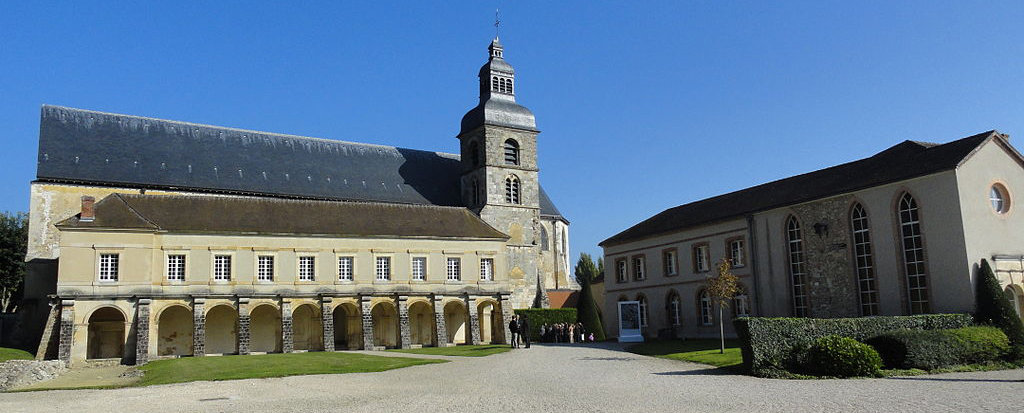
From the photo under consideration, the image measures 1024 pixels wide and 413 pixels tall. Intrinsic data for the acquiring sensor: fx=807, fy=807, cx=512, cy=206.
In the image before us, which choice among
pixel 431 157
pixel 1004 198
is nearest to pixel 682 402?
pixel 1004 198

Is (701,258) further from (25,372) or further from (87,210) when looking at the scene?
(25,372)

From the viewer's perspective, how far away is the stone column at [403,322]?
114 feet

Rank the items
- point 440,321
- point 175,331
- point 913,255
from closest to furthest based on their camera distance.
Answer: point 913,255, point 175,331, point 440,321

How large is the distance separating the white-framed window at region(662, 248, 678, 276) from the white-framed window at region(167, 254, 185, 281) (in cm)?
2126

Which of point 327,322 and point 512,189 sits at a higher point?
point 512,189

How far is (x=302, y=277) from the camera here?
1348 inches

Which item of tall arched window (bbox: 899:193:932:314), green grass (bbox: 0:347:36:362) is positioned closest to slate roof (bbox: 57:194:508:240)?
green grass (bbox: 0:347:36:362)

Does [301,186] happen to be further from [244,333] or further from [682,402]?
[682,402]

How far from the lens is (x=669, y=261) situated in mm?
38281

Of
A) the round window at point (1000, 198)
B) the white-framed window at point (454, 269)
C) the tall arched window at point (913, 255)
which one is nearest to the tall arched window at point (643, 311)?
the white-framed window at point (454, 269)

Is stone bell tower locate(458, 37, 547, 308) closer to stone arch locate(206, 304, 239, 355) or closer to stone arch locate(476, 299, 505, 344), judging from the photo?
stone arch locate(476, 299, 505, 344)

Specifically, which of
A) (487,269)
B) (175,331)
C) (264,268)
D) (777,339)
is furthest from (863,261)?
(175,331)

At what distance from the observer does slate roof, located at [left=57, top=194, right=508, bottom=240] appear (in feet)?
105

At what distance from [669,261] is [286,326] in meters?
17.7
